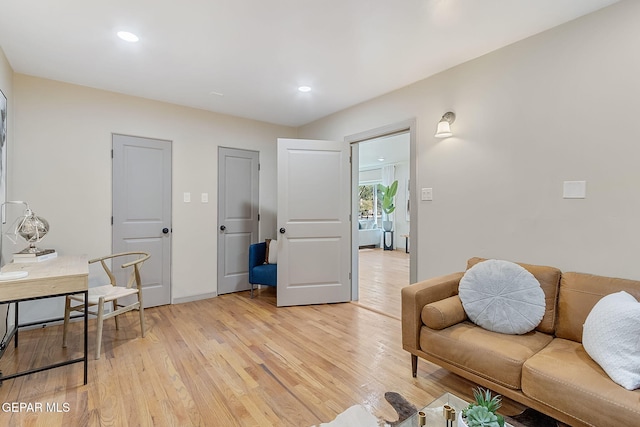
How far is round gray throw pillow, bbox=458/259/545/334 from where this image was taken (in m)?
1.96

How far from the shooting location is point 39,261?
8.34 ft

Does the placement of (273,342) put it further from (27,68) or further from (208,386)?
(27,68)

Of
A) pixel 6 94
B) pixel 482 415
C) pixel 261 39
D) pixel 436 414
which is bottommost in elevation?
pixel 436 414

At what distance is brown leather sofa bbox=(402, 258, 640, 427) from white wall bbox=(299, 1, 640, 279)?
0.30m

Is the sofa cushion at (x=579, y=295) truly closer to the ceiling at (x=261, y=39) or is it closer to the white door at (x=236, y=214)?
the ceiling at (x=261, y=39)

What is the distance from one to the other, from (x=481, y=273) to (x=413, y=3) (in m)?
1.84

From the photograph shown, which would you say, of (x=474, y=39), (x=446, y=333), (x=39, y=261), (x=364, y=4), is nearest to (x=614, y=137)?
(x=474, y=39)

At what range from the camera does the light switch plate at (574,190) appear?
213 centimetres

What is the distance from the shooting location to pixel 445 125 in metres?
2.77

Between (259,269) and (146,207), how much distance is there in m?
1.57

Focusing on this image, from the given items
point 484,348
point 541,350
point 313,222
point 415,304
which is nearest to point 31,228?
point 313,222

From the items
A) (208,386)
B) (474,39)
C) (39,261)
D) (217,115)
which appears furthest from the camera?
(217,115)

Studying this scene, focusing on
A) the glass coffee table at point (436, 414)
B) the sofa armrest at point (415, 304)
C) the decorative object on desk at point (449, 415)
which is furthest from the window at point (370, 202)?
the decorative object on desk at point (449, 415)

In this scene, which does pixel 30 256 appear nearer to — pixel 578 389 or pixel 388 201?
pixel 578 389
